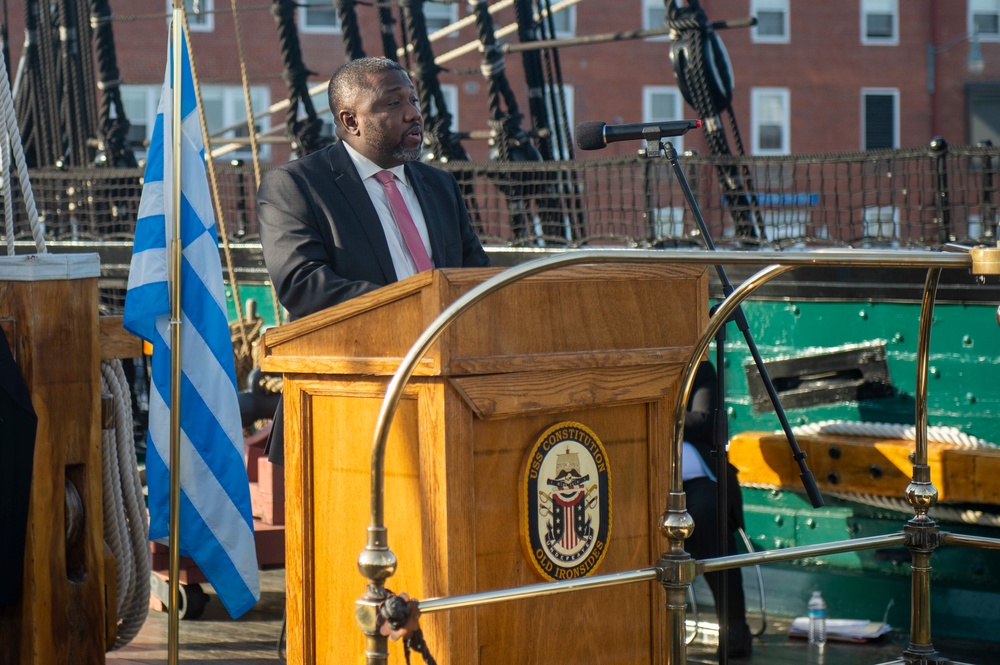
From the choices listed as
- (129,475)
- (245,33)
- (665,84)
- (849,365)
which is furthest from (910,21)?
(129,475)

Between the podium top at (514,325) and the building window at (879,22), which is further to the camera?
the building window at (879,22)

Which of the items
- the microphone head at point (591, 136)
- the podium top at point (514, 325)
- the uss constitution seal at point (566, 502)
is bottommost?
the uss constitution seal at point (566, 502)

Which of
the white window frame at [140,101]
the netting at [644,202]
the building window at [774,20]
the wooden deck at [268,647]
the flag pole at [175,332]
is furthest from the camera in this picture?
the building window at [774,20]

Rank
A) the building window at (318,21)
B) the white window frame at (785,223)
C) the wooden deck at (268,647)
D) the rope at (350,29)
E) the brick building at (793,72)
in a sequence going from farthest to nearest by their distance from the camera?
the brick building at (793,72)
the building window at (318,21)
the rope at (350,29)
the white window frame at (785,223)
the wooden deck at (268,647)

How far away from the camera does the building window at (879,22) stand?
98.3ft

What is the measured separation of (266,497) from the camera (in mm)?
6016

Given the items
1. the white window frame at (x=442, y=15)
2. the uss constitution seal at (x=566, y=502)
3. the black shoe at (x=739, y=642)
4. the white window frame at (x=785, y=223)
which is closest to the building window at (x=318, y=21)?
the white window frame at (x=442, y=15)

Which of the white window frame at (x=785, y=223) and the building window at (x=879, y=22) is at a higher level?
the building window at (x=879, y=22)

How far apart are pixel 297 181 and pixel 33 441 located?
101cm

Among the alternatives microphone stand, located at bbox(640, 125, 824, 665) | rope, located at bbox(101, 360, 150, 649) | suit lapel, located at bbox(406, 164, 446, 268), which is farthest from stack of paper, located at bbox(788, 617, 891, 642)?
suit lapel, located at bbox(406, 164, 446, 268)

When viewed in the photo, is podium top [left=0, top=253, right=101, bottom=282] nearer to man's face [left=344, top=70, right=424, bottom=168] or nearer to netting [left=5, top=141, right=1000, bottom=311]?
man's face [left=344, top=70, right=424, bottom=168]

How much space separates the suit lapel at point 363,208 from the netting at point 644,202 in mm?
1893

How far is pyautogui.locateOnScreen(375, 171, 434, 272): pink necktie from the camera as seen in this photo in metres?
3.60

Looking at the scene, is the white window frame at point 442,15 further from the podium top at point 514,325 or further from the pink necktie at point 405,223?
the podium top at point 514,325
